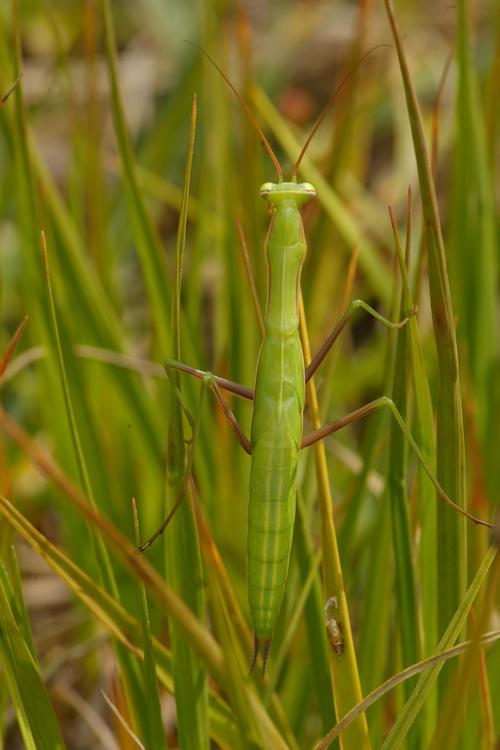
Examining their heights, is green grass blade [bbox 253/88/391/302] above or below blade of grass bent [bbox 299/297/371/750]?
above

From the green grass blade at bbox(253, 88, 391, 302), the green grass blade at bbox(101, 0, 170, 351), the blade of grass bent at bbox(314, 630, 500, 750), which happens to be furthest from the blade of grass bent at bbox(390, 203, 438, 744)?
the green grass blade at bbox(253, 88, 391, 302)

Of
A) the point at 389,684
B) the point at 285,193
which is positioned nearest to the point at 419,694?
the point at 389,684

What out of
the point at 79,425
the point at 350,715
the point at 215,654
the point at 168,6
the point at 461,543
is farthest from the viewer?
the point at 168,6

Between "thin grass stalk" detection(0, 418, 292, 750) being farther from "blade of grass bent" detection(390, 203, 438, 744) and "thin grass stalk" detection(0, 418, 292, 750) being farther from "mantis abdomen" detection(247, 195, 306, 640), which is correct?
"blade of grass bent" detection(390, 203, 438, 744)

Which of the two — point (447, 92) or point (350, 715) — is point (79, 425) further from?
point (447, 92)

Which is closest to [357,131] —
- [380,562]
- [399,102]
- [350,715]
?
[399,102]

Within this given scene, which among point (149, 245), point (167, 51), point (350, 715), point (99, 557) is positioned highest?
point (167, 51)

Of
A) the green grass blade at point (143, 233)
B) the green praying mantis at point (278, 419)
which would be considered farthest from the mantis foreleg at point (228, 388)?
the green grass blade at point (143, 233)
